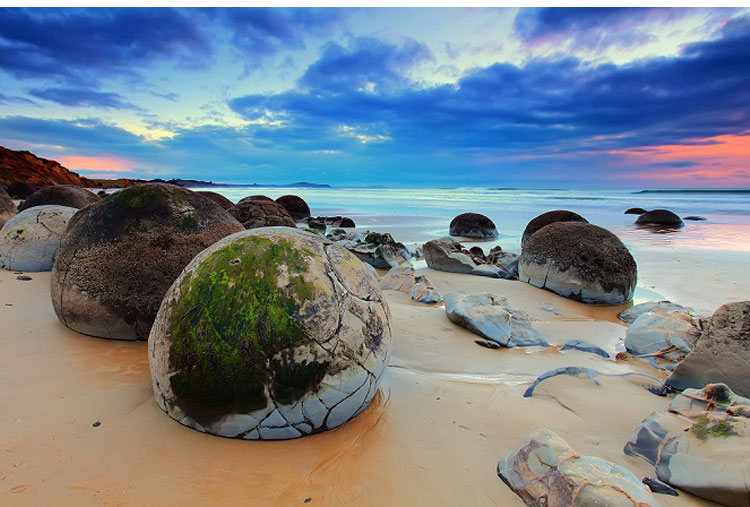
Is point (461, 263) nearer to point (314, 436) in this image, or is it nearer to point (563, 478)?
point (314, 436)

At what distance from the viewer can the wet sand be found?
7.08 feet

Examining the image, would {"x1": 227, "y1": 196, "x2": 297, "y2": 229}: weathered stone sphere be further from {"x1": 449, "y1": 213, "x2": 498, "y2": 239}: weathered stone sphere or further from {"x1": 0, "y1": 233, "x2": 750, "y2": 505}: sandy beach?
{"x1": 0, "y1": 233, "x2": 750, "y2": 505}: sandy beach

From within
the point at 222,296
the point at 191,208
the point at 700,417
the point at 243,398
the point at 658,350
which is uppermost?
the point at 191,208

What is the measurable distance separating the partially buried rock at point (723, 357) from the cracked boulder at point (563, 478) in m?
1.89

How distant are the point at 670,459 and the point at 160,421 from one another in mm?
3133

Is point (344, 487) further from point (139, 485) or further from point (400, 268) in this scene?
point (400, 268)

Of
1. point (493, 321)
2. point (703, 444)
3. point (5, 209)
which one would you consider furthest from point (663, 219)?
point (5, 209)

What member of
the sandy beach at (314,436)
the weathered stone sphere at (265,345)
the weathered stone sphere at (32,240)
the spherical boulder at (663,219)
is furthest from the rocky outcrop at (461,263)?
the spherical boulder at (663,219)

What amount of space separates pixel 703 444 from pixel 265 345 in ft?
8.57

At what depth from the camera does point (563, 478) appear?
2.07 metres

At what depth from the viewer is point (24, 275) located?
633 centimetres

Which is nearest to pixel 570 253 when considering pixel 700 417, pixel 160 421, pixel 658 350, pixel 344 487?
pixel 658 350

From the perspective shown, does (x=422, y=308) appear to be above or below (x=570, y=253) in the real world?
below

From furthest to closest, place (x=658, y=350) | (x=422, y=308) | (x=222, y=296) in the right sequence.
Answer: (x=422, y=308)
(x=658, y=350)
(x=222, y=296)
